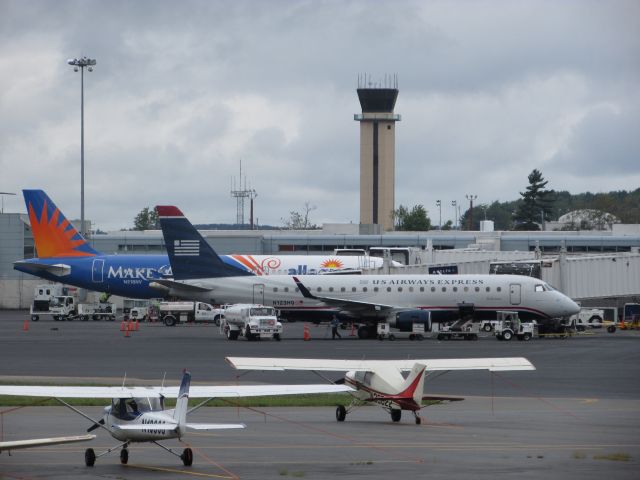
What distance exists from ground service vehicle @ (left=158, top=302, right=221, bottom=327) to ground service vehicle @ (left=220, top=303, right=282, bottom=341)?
2152cm

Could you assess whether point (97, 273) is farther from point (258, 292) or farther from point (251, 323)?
point (251, 323)

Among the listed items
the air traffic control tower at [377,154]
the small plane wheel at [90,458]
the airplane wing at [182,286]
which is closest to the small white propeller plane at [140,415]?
the small plane wheel at [90,458]

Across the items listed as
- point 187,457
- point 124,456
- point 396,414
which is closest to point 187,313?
point 396,414

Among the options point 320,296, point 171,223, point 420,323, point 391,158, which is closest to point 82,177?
point 171,223

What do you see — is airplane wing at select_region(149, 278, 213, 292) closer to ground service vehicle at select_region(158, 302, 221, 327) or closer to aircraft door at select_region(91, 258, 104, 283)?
ground service vehicle at select_region(158, 302, 221, 327)

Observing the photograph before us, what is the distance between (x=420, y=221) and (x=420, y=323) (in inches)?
4959

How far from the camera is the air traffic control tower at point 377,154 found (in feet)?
570

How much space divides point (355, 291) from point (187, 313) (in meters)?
25.2

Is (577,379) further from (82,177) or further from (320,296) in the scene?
(82,177)

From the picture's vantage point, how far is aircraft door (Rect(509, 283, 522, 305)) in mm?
64875

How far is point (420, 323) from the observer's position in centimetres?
6444

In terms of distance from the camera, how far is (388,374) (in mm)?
28859

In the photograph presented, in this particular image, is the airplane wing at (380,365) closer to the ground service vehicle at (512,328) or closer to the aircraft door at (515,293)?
the ground service vehicle at (512,328)

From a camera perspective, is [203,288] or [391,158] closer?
[203,288]
